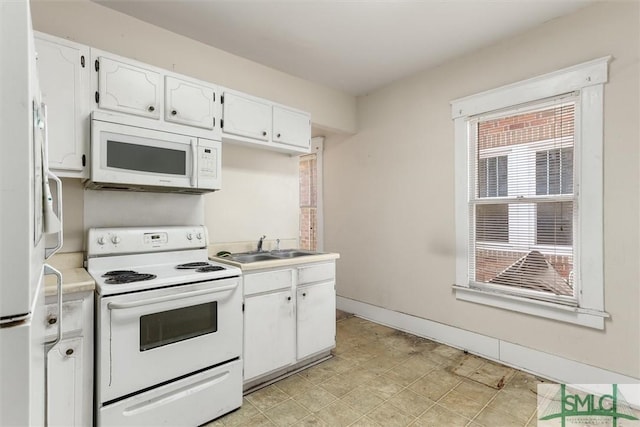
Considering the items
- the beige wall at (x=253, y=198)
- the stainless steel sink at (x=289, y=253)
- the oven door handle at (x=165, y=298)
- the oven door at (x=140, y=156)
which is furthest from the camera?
the stainless steel sink at (x=289, y=253)

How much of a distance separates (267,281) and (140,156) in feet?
3.93

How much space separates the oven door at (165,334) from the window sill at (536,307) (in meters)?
2.05

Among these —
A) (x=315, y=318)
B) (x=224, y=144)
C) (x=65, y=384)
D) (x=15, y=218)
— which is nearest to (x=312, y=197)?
(x=224, y=144)

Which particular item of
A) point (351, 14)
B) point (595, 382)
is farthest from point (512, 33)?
point (595, 382)

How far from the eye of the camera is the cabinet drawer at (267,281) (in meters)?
2.22

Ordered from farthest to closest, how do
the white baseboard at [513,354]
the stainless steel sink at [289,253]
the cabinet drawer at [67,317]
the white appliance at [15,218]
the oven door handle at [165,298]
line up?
the stainless steel sink at [289,253]
the white baseboard at [513,354]
the oven door handle at [165,298]
the cabinet drawer at [67,317]
the white appliance at [15,218]

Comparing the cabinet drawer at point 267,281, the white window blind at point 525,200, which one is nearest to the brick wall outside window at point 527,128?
the white window blind at point 525,200

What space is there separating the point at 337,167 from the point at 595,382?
3159 mm

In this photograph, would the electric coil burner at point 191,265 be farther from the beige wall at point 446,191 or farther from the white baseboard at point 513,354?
the white baseboard at point 513,354

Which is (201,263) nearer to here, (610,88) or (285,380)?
(285,380)

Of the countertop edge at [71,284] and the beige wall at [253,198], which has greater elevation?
the beige wall at [253,198]

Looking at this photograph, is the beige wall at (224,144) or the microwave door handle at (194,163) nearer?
the beige wall at (224,144)

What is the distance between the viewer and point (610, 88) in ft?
6.99

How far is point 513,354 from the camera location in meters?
2.58
